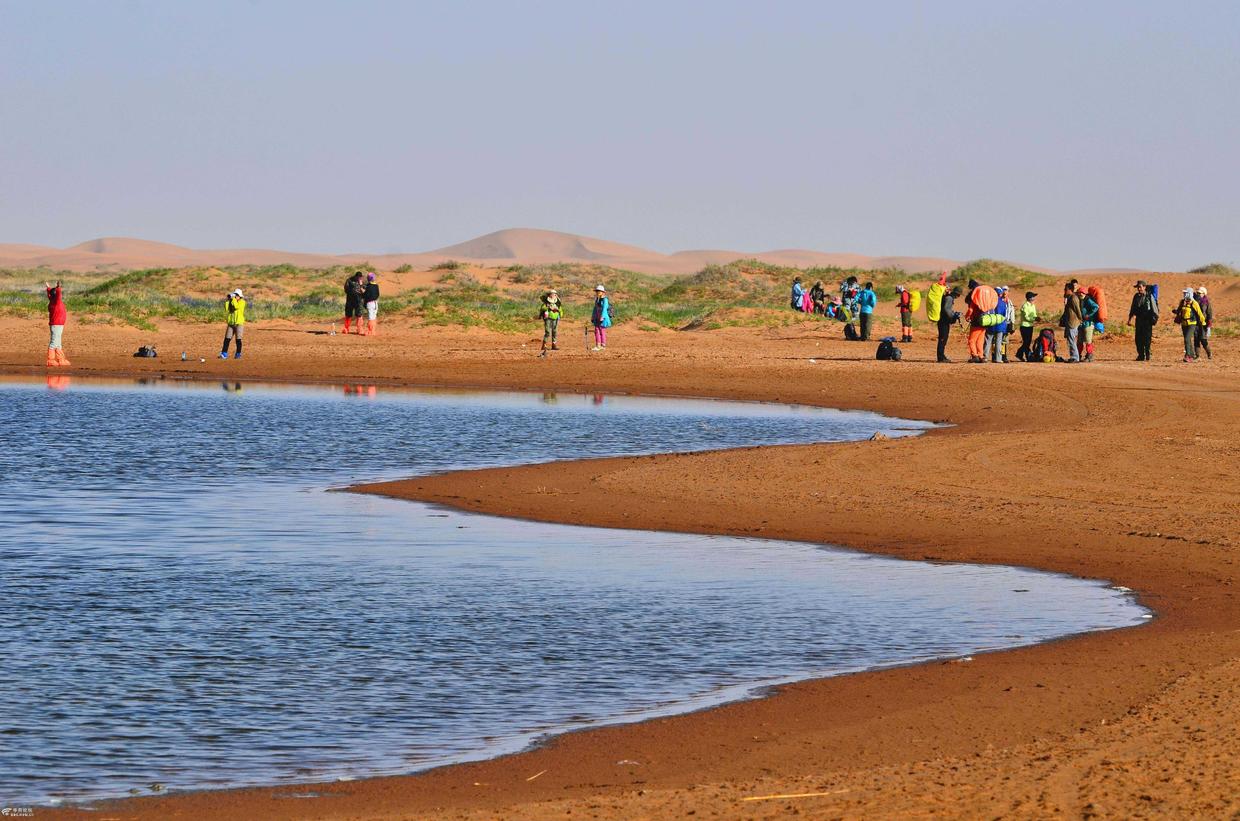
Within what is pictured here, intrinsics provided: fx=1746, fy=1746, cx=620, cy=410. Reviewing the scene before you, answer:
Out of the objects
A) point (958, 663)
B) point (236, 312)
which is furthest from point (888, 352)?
point (958, 663)

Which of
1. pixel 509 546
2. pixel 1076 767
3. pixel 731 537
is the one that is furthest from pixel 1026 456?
pixel 1076 767

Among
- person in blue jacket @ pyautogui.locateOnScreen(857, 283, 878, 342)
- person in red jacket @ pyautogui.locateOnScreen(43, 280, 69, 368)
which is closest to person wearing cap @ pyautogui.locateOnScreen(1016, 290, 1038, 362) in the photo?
person in blue jacket @ pyautogui.locateOnScreen(857, 283, 878, 342)

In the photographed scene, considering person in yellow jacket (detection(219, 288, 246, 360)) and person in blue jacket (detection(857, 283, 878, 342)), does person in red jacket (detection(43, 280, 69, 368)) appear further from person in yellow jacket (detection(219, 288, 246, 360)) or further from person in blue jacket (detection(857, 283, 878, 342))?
person in blue jacket (detection(857, 283, 878, 342))

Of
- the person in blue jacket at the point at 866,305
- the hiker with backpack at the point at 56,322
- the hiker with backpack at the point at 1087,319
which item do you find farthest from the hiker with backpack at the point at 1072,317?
the hiker with backpack at the point at 56,322

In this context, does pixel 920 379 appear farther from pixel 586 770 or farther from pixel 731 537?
pixel 586 770

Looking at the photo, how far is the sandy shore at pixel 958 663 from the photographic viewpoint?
22.9 feet

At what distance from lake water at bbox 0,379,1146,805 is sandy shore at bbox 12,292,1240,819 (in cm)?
46

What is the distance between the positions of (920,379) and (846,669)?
25.2m

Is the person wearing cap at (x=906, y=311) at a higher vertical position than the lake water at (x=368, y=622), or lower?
higher

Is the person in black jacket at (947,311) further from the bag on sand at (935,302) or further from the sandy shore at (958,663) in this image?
the sandy shore at (958,663)

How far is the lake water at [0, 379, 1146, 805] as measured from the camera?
26.9 ft

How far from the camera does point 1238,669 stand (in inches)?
361

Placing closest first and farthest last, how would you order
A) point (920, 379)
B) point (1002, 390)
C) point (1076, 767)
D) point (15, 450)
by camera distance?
point (1076, 767) < point (15, 450) < point (1002, 390) < point (920, 379)

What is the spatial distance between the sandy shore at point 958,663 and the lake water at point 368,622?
0.46 meters
